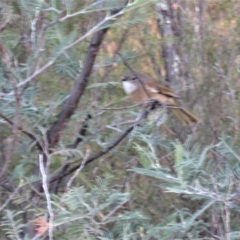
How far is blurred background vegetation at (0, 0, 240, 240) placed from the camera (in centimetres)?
253

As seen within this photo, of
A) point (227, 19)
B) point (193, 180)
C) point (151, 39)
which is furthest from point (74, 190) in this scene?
point (227, 19)

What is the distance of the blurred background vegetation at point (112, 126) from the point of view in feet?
8.30

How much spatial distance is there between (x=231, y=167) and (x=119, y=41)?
57.8 inches

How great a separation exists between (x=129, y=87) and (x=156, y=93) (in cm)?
17

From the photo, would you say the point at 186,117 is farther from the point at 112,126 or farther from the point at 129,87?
the point at 112,126

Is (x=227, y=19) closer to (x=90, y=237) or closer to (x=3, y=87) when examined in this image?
(x=3, y=87)

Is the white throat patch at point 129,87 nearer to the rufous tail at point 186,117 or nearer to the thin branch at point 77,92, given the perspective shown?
the rufous tail at point 186,117

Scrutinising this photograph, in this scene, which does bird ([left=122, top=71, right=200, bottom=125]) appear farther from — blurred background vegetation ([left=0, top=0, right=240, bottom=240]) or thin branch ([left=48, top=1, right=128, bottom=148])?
thin branch ([left=48, top=1, right=128, bottom=148])

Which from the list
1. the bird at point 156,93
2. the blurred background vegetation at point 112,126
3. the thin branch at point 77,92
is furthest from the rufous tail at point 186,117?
the thin branch at point 77,92

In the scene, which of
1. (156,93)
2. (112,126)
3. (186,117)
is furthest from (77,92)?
(156,93)

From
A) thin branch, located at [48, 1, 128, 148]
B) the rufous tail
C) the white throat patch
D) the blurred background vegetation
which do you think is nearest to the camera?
the blurred background vegetation

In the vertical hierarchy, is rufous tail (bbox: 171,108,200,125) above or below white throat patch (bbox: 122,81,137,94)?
→ below

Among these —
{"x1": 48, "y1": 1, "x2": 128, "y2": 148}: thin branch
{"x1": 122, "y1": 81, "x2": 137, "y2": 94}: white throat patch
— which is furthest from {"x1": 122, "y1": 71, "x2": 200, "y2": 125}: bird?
{"x1": 48, "y1": 1, "x2": 128, "y2": 148}: thin branch

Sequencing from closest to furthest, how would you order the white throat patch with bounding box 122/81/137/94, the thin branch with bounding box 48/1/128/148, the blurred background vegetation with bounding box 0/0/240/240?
the blurred background vegetation with bounding box 0/0/240/240 → the thin branch with bounding box 48/1/128/148 → the white throat patch with bounding box 122/81/137/94
